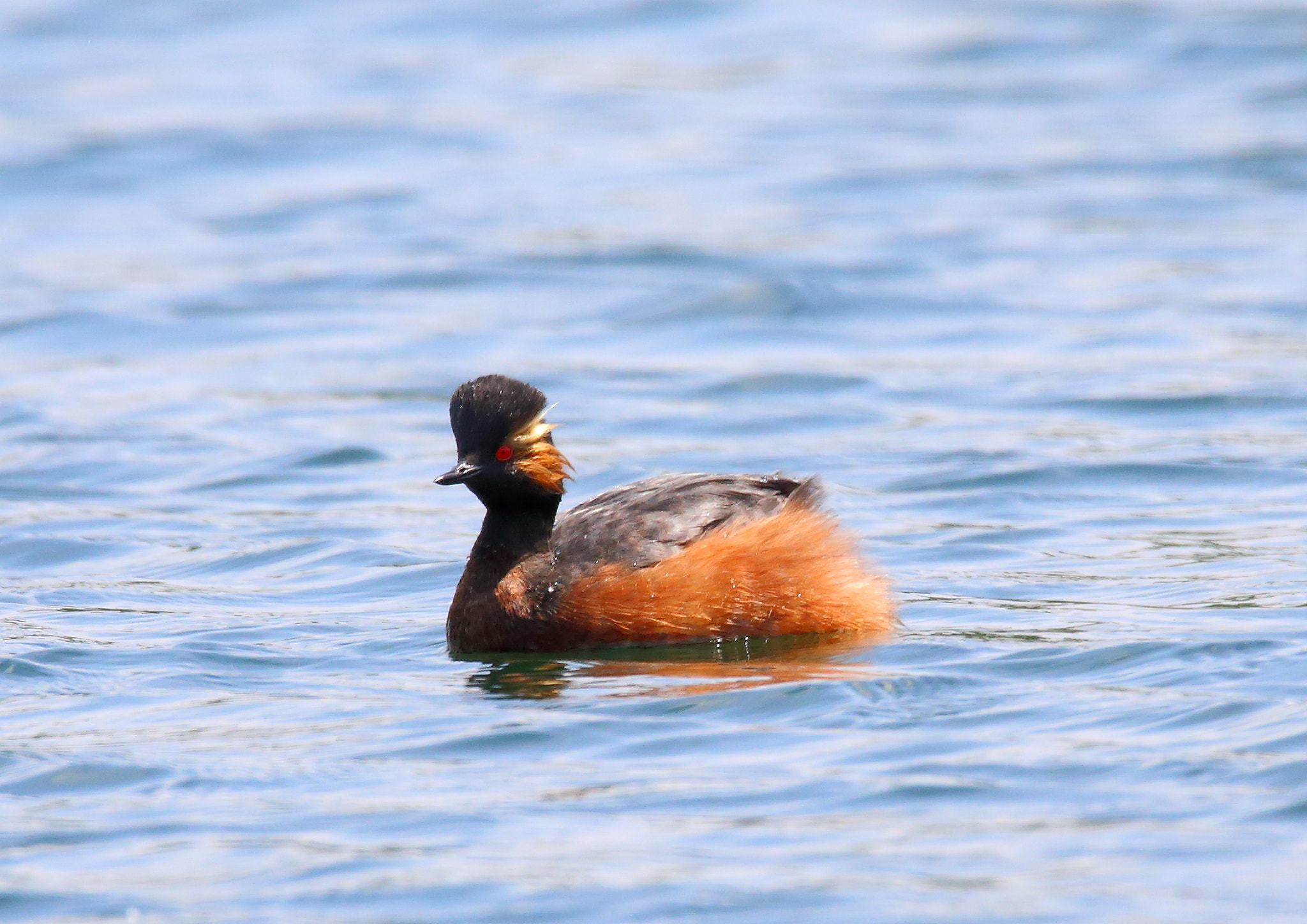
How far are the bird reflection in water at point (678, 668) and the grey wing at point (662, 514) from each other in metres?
0.46

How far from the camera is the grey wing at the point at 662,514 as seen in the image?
9906mm

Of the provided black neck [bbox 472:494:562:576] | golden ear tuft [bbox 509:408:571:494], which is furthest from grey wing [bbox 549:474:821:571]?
golden ear tuft [bbox 509:408:571:494]

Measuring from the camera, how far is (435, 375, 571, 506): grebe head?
9.79 meters

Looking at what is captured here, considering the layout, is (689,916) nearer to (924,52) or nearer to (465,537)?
(465,537)

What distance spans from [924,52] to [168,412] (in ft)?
57.9

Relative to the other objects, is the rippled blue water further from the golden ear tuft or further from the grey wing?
the golden ear tuft

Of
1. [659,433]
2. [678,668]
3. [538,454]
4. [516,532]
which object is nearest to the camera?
[678,668]

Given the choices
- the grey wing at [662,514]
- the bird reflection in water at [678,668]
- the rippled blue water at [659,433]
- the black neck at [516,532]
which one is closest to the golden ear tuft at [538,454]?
the black neck at [516,532]

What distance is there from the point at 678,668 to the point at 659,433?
5.95 meters

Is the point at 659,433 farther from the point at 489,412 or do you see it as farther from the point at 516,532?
the point at 489,412

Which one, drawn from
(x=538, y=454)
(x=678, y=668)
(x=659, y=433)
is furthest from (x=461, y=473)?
(x=659, y=433)

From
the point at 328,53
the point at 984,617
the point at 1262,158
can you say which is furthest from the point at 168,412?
the point at 328,53

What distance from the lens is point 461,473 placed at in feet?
32.0

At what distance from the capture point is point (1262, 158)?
79.9 ft
